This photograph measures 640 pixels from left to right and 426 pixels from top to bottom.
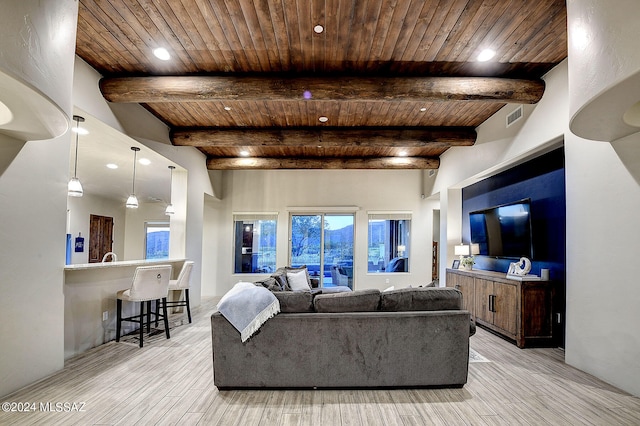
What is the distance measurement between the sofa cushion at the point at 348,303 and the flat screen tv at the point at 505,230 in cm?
268

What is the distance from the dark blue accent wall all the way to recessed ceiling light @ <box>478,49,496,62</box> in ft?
5.29

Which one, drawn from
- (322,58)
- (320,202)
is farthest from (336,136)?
(320,202)

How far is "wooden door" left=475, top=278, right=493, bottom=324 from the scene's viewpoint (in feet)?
14.8

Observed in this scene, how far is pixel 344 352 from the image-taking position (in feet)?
8.96

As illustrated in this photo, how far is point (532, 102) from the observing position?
12.4 ft

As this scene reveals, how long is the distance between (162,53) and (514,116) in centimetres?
440

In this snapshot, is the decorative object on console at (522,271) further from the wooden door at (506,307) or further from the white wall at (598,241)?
the white wall at (598,241)

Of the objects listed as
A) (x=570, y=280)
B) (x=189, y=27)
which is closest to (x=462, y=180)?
(x=570, y=280)

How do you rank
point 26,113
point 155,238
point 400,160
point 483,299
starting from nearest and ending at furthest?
point 26,113 < point 483,299 < point 400,160 < point 155,238

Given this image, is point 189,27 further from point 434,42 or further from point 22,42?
point 434,42

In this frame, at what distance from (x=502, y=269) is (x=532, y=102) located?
2.64 meters

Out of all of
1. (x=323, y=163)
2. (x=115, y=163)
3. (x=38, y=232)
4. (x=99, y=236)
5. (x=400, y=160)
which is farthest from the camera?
(x=99, y=236)

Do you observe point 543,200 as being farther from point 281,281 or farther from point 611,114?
point 281,281

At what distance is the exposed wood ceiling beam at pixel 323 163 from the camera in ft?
23.8
